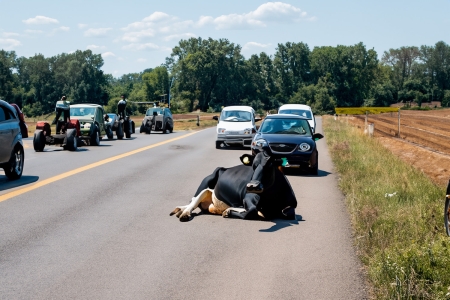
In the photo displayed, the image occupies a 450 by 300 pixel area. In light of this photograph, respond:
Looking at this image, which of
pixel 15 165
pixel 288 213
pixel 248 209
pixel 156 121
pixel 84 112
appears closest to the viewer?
pixel 248 209

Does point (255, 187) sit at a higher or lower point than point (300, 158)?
higher

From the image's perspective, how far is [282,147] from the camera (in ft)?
60.2

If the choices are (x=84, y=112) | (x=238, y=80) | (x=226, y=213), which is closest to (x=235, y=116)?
(x=84, y=112)

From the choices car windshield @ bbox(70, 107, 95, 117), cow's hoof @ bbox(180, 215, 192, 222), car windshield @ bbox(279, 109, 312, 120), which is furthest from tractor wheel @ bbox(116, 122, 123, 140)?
cow's hoof @ bbox(180, 215, 192, 222)

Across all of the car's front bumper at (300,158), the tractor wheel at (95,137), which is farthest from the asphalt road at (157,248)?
the tractor wheel at (95,137)

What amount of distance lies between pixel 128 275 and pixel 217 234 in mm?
2402

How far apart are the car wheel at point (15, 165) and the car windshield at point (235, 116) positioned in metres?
14.0

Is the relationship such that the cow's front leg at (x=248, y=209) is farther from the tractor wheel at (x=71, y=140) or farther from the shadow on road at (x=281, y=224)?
the tractor wheel at (x=71, y=140)

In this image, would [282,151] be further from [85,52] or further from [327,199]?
[85,52]

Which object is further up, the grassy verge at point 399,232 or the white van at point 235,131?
the grassy verge at point 399,232

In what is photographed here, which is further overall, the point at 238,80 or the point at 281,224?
the point at 238,80

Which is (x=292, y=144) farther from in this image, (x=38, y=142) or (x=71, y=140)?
(x=38, y=142)

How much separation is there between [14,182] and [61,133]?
39.5 ft

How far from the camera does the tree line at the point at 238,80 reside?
154 m
